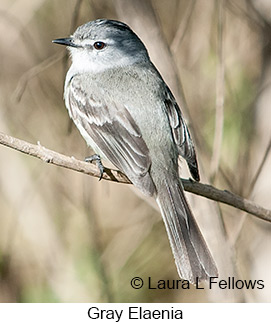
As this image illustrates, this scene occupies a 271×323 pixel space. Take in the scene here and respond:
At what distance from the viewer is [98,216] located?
4.48m

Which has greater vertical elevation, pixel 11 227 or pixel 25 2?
pixel 25 2

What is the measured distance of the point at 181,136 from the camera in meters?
3.33

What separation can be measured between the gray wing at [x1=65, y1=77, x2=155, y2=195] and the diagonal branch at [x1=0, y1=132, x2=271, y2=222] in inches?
6.0

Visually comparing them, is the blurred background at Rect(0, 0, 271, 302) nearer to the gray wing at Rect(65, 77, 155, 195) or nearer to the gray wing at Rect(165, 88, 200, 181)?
the gray wing at Rect(165, 88, 200, 181)

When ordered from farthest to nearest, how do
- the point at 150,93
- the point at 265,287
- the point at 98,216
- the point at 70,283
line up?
the point at 98,216
the point at 70,283
the point at 265,287
the point at 150,93

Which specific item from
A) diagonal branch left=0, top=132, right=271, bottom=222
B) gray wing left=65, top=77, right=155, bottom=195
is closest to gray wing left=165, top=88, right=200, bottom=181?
diagonal branch left=0, top=132, right=271, bottom=222

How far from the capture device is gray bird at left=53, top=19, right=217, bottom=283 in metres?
3.00

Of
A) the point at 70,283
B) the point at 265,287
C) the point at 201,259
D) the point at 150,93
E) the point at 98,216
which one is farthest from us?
the point at 98,216

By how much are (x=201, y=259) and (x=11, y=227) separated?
180 cm

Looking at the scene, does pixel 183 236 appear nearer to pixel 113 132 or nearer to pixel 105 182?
pixel 113 132

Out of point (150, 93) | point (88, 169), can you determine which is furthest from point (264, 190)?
point (88, 169)

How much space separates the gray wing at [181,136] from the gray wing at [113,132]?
256mm

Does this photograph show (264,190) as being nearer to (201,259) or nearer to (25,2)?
(201,259)

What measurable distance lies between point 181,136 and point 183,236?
2.08 feet
